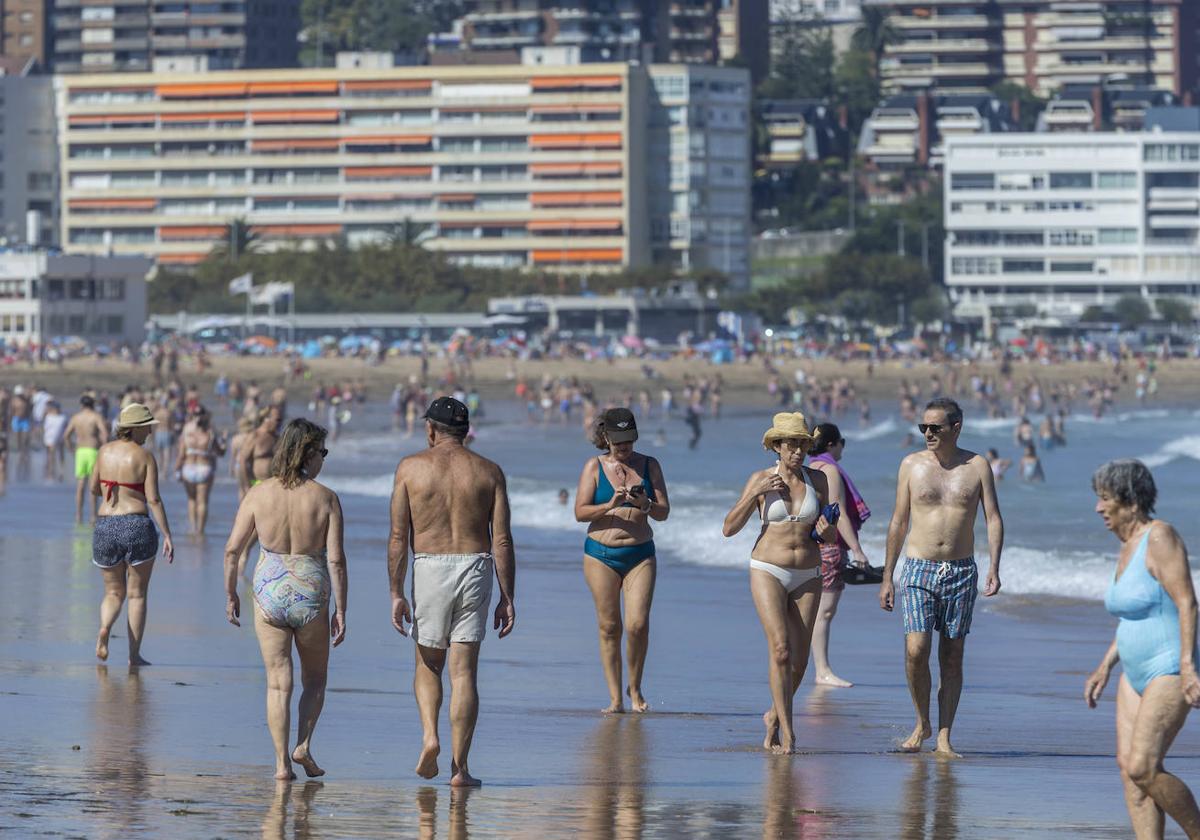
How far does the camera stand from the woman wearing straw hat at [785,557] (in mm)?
8648

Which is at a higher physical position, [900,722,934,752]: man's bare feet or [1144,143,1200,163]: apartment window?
[1144,143,1200,163]: apartment window

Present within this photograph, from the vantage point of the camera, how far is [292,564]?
7.68 metres

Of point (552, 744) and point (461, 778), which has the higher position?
point (461, 778)

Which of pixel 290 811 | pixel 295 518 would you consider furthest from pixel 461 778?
pixel 295 518

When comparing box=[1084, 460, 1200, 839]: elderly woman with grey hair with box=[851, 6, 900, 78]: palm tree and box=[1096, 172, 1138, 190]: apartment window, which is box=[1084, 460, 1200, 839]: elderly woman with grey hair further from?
box=[851, 6, 900, 78]: palm tree

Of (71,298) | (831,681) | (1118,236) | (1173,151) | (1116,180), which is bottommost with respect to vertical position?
(831,681)

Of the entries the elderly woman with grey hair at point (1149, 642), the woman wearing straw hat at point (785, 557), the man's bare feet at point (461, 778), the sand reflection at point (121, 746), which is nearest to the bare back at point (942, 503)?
the woman wearing straw hat at point (785, 557)

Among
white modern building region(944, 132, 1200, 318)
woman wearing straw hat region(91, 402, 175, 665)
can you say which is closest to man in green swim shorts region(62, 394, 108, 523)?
woman wearing straw hat region(91, 402, 175, 665)

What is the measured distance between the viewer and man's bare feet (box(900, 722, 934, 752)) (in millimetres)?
8812

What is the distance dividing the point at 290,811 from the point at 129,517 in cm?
396

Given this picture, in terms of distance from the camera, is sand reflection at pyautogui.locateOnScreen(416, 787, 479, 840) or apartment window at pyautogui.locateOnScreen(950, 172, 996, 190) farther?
apartment window at pyautogui.locateOnScreen(950, 172, 996, 190)

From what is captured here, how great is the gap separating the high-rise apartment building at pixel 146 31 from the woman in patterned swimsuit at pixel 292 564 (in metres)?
149

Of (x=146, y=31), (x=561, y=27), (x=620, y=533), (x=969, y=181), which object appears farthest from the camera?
(x=146, y=31)

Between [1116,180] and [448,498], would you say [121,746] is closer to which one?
[448,498]
